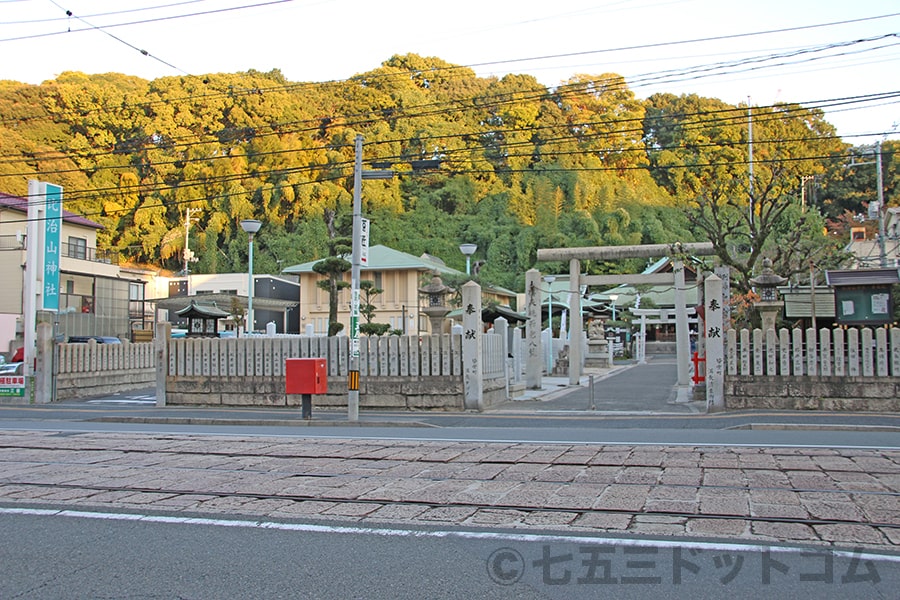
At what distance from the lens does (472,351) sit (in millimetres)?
18109

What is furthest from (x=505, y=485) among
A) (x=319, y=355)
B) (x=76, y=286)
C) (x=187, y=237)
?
(x=187, y=237)

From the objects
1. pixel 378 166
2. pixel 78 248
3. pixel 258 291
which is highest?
pixel 378 166

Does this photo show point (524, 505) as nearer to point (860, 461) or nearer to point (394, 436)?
point (860, 461)

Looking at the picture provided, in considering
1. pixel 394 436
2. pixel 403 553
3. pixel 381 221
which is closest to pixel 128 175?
pixel 381 221

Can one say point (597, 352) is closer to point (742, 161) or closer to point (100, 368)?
point (742, 161)

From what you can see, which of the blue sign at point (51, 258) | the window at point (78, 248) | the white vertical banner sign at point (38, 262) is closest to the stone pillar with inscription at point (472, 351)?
the white vertical banner sign at point (38, 262)

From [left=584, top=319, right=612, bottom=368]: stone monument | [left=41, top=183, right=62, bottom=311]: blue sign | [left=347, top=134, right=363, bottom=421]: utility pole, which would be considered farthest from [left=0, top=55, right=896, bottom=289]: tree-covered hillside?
[left=347, top=134, right=363, bottom=421]: utility pole

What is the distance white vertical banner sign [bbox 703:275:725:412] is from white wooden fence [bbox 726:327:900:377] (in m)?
0.28

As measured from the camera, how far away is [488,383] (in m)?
19.1

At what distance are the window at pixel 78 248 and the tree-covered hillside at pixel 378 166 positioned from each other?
3.71 m

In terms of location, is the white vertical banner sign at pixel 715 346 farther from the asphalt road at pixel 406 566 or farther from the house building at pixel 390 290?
the house building at pixel 390 290

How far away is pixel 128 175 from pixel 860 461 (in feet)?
177

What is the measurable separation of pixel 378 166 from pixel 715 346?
99.5 ft

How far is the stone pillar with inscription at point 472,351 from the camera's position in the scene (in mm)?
18016
